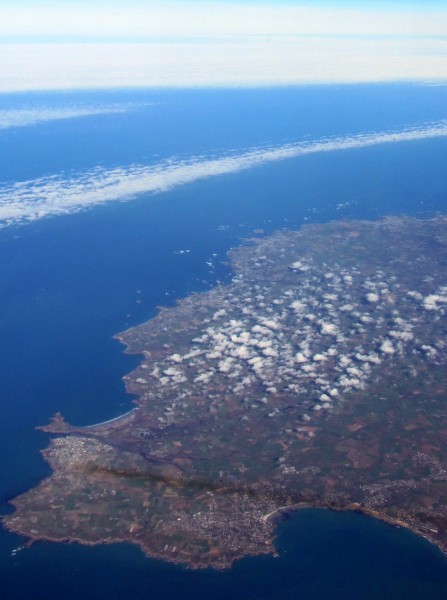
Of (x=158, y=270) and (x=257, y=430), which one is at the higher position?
(x=257, y=430)

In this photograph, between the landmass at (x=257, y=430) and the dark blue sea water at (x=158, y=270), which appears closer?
the dark blue sea water at (x=158, y=270)

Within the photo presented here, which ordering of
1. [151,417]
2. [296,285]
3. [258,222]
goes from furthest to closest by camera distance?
[258,222] < [296,285] < [151,417]

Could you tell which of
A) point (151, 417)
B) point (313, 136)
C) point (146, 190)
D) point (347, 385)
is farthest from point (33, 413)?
point (313, 136)

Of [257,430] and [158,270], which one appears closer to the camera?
[257,430]

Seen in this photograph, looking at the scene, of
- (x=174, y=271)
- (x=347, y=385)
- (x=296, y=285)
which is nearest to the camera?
(x=347, y=385)

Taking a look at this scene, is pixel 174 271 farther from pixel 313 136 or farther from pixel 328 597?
pixel 313 136
